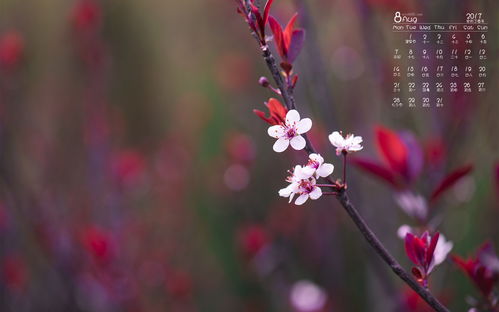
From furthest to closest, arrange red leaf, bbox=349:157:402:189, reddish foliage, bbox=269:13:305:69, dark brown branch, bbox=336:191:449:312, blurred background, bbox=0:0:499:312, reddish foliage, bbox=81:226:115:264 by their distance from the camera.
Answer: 1. blurred background, bbox=0:0:499:312
2. reddish foliage, bbox=81:226:115:264
3. red leaf, bbox=349:157:402:189
4. reddish foliage, bbox=269:13:305:69
5. dark brown branch, bbox=336:191:449:312

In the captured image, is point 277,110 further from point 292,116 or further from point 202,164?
point 202,164

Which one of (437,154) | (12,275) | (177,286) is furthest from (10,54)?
(437,154)

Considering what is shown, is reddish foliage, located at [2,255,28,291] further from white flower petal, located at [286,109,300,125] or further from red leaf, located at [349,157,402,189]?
white flower petal, located at [286,109,300,125]

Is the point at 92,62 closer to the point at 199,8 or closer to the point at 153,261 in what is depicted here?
the point at 153,261

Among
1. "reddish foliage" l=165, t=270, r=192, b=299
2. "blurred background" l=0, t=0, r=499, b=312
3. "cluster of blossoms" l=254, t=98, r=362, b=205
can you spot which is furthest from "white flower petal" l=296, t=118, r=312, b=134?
"reddish foliage" l=165, t=270, r=192, b=299

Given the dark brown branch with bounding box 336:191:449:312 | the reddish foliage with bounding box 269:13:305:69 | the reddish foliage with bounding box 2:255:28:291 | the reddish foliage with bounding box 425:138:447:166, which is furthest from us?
the reddish foliage with bounding box 2:255:28:291
